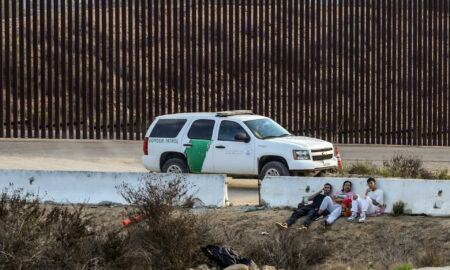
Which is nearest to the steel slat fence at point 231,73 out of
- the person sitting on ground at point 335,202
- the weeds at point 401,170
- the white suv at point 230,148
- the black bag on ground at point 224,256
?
Result: the weeds at point 401,170

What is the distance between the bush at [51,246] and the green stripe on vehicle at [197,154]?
590 centimetres

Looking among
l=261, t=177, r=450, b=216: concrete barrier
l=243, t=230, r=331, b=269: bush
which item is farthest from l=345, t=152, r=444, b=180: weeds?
l=243, t=230, r=331, b=269: bush

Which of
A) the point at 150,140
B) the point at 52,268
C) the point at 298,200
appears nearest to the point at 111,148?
the point at 150,140

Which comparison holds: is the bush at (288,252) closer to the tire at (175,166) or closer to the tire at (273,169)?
the tire at (273,169)

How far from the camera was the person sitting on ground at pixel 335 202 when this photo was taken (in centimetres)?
1644

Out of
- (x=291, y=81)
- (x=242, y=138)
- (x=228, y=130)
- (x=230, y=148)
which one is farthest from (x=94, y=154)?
(x=242, y=138)

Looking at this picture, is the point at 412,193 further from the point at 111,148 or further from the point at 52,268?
the point at 111,148

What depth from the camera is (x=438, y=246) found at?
49.5 ft

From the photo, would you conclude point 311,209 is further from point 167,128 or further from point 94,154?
point 94,154

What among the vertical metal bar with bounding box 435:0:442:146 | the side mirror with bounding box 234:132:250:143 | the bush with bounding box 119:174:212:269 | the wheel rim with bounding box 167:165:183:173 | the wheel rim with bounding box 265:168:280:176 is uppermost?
the vertical metal bar with bounding box 435:0:442:146

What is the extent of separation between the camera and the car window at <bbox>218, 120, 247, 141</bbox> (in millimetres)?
19734

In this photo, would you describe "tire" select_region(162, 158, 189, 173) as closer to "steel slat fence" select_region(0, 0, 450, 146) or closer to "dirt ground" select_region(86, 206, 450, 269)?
"dirt ground" select_region(86, 206, 450, 269)

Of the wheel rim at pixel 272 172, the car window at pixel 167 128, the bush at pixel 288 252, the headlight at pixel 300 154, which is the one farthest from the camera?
the car window at pixel 167 128

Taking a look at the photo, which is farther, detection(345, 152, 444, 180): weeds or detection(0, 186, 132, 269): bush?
detection(345, 152, 444, 180): weeds
